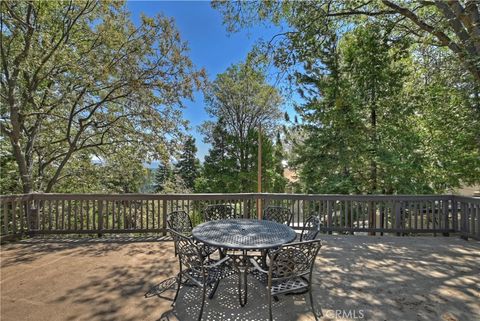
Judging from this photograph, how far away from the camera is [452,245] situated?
465 cm

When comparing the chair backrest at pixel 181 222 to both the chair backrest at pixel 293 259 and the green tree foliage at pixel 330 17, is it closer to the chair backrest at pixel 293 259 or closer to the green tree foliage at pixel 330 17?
the chair backrest at pixel 293 259

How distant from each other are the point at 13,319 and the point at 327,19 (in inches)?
285

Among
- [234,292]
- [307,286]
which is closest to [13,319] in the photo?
[234,292]

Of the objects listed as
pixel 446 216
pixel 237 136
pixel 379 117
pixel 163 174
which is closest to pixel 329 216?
pixel 446 216

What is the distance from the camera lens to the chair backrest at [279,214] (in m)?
3.97

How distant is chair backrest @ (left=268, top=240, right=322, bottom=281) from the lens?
7.35 feet

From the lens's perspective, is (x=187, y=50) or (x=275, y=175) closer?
(x=187, y=50)

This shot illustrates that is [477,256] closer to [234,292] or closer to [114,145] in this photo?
[234,292]

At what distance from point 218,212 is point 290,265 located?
2.13 meters

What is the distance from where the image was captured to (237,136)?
1709 centimetres

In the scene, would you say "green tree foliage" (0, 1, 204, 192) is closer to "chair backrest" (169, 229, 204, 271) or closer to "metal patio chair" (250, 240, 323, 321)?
"chair backrest" (169, 229, 204, 271)

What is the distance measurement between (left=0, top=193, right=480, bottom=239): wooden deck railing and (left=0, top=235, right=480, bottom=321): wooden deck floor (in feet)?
1.83

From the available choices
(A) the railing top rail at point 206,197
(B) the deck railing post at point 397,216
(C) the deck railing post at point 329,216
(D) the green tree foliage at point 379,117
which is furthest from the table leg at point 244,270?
(D) the green tree foliage at point 379,117
